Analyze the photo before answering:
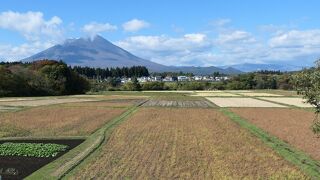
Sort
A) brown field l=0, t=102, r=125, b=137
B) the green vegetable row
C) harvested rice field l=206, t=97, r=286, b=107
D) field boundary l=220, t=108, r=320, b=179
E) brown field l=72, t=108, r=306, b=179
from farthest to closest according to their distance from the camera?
harvested rice field l=206, t=97, r=286, b=107 → brown field l=0, t=102, r=125, b=137 → the green vegetable row → field boundary l=220, t=108, r=320, b=179 → brown field l=72, t=108, r=306, b=179

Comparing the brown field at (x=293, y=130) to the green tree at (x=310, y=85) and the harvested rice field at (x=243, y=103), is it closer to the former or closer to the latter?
the green tree at (x=310, y=85)

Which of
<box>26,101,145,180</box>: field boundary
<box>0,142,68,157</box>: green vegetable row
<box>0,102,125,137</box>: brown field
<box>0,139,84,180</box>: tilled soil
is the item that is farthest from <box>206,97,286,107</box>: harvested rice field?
<box>0,139,84,180</box>: tilled soil

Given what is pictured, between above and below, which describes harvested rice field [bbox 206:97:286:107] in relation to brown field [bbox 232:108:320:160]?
above

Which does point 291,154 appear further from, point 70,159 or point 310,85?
point 70,159

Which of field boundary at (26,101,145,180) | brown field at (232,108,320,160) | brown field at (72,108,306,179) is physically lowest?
field boundary at (26,101,145,180)

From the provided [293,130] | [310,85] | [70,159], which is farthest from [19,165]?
[293,130]

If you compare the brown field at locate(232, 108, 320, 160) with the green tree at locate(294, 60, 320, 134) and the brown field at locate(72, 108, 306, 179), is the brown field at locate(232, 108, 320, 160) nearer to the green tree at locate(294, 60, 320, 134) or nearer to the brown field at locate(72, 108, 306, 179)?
the brown field at locate(72, 108, 306, 179)

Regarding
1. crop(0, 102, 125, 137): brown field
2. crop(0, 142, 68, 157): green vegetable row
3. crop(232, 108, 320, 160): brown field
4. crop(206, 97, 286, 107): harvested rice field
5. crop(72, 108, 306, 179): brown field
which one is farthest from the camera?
crop(206, 97, 286, 107): harvested rice field

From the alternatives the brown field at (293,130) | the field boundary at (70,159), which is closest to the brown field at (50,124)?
the field boundary at (70,159)
